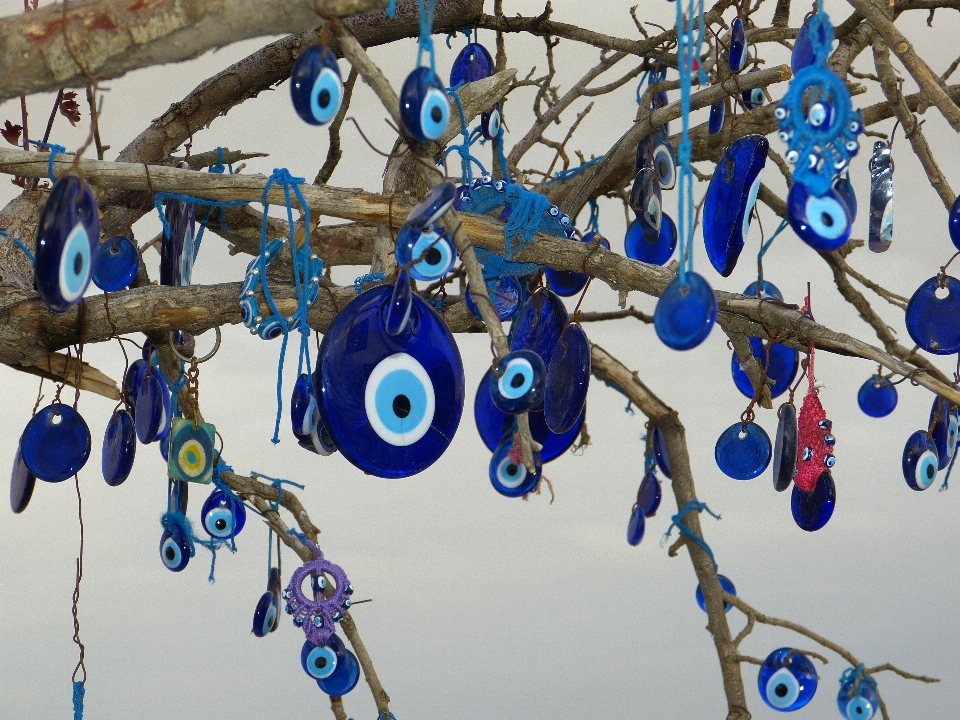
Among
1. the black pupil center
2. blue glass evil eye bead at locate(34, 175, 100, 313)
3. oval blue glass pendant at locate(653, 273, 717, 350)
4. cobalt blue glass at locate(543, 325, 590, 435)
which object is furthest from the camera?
cobalt blue glass at locate(543, 325, 590, 435)

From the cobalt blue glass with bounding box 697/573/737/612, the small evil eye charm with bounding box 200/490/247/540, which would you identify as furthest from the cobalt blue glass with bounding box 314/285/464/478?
the cobalt blue glass with bounding box 697/573/737/612

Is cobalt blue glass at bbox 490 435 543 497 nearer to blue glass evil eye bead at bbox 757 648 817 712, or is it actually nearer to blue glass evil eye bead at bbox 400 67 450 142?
blue glass evil eye bead at bbox 400 67 450 142

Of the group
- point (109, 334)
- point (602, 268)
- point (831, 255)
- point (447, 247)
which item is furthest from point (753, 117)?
point (109, 334)

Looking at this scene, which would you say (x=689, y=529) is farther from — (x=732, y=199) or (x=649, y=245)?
(x=732, y=199)

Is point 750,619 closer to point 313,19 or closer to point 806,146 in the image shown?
point 806,146

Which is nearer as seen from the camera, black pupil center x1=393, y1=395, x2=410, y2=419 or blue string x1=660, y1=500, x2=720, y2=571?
black pupil center x1=393, y1=395, x2=410, y2=419

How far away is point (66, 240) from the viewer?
4.04 feet

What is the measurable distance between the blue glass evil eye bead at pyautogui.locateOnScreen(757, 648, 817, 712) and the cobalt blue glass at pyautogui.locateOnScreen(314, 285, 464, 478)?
0.97m

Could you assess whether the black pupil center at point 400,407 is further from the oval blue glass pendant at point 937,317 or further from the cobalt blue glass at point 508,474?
the oval blue glass pendant at point 937,317

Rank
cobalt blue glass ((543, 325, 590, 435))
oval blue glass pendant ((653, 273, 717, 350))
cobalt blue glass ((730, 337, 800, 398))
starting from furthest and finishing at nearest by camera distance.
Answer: cobalt blue glass ((730, 337, 800, 398)) < cobalt blue glass ((543, 325, 590, 435)) < oval blue glass pendant ((653, 273, 717, 350))

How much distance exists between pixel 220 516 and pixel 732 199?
120 centimetres

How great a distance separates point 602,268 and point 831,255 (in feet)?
2.39

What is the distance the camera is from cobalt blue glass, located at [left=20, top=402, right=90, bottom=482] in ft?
6.05

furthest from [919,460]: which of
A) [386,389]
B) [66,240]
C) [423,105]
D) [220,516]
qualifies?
[66,240]
